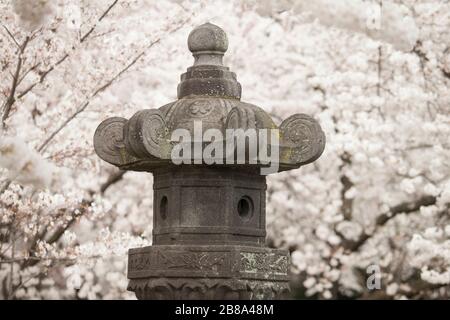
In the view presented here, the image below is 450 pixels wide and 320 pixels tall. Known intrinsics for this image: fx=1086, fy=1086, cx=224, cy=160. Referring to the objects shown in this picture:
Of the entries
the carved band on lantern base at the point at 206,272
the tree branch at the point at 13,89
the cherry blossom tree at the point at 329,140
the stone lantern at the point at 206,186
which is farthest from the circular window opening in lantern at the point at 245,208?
the cherry blossom tree at the point at 329,140

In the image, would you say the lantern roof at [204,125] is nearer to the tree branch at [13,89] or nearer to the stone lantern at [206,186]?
the stone lantern at [206,186]

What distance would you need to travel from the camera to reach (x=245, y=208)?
8.44 meters

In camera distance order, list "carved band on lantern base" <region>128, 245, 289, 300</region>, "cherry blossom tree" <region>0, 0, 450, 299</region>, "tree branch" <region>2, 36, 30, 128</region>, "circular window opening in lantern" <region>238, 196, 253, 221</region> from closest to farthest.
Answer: "carved band on lantern base" <region>128, 245, 289, 300</region>, "circular window opening in lantern" <region>238, 196, 253, 221</region>, "tree branch" <region>2, 36, 30, 128</region>, "cherry blossom tree" <region>0, 0, 450, 299</region>

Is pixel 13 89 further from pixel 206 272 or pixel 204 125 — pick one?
pixel 206 272

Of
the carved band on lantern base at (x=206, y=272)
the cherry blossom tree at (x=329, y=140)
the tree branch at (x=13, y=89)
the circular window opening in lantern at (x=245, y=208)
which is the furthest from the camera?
the cherry blossom tree at (x=329, y=140)

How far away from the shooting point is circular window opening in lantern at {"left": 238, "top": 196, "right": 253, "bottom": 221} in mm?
8406

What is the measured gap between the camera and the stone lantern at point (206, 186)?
7.99m

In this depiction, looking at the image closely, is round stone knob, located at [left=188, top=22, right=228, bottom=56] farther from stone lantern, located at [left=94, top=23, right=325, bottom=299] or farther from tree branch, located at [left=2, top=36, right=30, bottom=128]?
tree branch, located at [left=2, top=36, right=30, bottom=128]

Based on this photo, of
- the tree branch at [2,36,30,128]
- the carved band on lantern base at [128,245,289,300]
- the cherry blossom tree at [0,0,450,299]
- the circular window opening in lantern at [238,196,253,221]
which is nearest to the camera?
the carved band on lantern base at [128,245,289,300]

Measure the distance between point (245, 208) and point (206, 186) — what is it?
42 cm

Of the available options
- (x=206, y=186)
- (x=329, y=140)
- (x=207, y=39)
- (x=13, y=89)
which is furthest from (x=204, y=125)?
(x=329, y=140)

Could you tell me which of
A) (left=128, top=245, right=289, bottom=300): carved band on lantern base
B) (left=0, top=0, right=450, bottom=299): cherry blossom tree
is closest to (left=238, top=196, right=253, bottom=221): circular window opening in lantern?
(left=128, top=245, right=289, bottom=300): carved band on lantern base

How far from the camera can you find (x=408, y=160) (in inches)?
671
